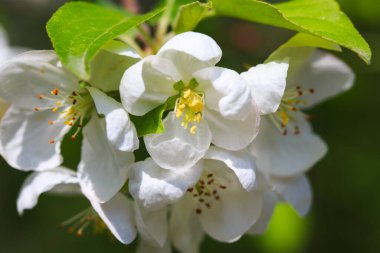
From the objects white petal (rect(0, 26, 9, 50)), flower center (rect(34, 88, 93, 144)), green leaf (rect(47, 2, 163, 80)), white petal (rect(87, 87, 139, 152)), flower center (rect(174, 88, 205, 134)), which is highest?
green leaf (rect(47, 2, 163, 80))

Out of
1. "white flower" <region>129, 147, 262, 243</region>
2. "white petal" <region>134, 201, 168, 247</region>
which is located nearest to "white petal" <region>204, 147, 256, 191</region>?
"white flower" <region>129, 147, 262, 243</region>

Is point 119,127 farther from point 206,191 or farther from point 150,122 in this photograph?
point 206,191

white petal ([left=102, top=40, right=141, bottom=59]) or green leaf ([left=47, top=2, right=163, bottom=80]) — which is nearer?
green leaf ([left=47, top=2, right=163, bottom=80])

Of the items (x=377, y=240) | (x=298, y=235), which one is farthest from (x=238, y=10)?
(x=377, y=240)

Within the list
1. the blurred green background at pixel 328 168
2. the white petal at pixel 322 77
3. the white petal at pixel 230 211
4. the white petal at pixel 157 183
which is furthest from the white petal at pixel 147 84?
the blurred green background at pixel 328 168

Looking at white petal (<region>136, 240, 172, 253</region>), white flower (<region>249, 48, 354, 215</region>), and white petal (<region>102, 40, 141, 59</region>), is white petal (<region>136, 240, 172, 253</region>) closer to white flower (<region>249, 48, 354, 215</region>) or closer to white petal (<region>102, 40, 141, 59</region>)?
white flower (<region>249, 48, 354, 215</region>)

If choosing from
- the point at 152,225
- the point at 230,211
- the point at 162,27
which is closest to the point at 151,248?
the point at 152,225

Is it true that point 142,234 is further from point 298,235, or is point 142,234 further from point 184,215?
point 298,235
